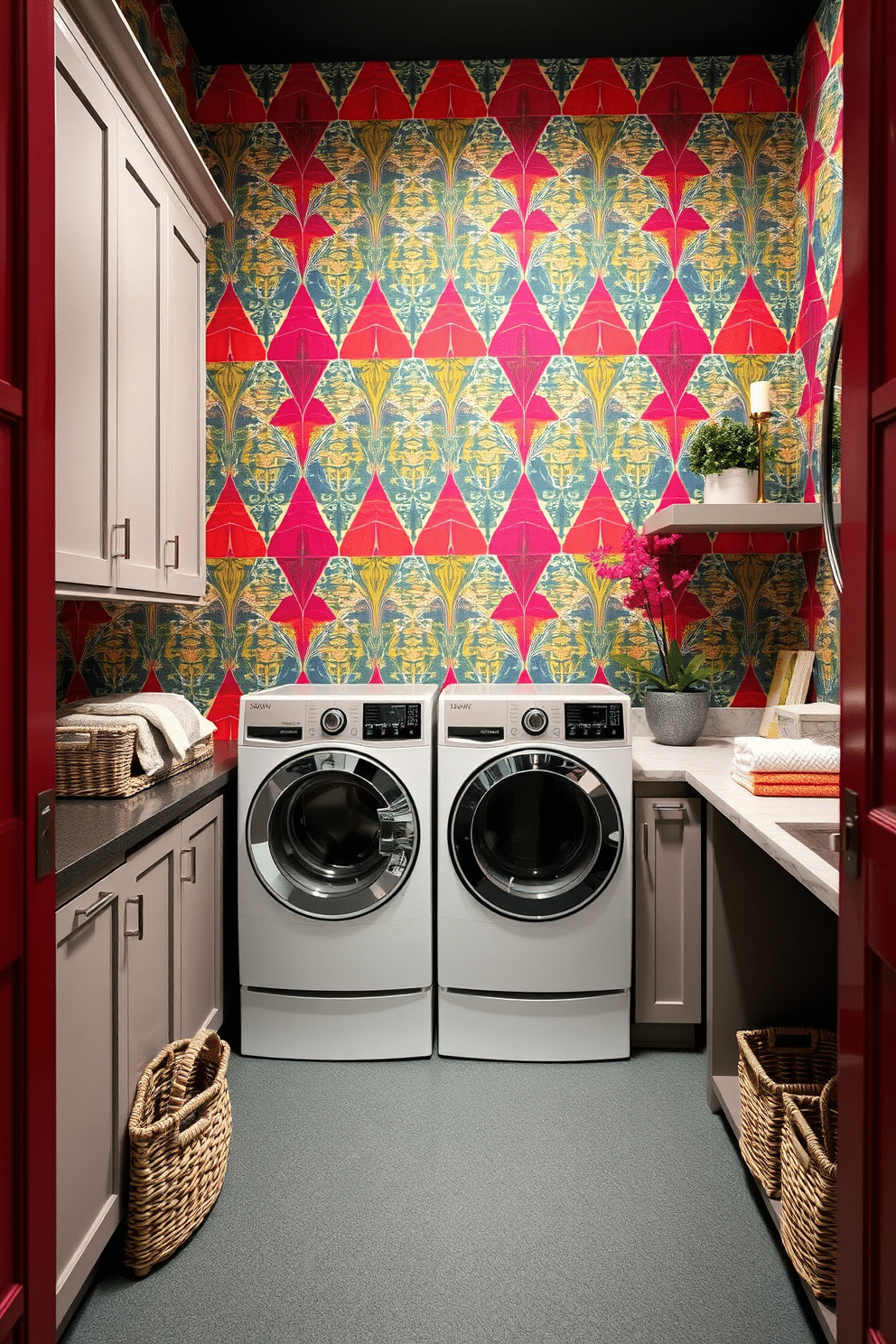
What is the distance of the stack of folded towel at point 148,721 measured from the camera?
2150mm

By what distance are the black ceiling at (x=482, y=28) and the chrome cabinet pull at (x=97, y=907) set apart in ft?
8.94

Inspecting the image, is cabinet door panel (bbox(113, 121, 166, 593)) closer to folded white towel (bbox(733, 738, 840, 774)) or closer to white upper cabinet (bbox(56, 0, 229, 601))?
white upper cabinet (bbox(56, 0, 229, 601))

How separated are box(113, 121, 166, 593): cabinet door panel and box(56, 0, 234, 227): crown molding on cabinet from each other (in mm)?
78

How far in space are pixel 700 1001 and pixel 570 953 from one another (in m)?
0.41

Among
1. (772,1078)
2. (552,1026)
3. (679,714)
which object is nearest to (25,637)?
(772,1078)

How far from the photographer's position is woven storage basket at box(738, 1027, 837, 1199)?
5.72 ft

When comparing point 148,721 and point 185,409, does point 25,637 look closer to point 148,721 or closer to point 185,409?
point 148,721

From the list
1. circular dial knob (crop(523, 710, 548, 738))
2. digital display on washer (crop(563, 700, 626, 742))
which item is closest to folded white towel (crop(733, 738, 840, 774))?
digital display on washer (crop(563, 700, 626, 742))

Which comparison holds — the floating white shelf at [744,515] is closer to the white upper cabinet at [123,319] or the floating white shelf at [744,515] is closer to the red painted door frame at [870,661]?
the white upper cabinet at [123,319]

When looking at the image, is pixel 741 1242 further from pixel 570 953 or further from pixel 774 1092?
pixel 570 953

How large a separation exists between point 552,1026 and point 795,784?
3.29 feet

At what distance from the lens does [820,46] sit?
2801 millimetres

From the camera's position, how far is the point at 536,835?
255 cm

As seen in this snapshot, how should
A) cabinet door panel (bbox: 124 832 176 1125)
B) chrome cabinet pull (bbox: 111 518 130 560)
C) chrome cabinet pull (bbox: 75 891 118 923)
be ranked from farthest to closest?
chrome cabinet pull (bbox: 111 518 130 560) < cabinet door panel (bbox: 124 832 176 1125) < chrome cabinet pull (bbox: 75 891 118 923)
